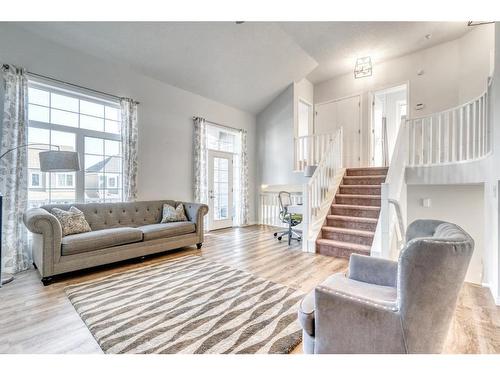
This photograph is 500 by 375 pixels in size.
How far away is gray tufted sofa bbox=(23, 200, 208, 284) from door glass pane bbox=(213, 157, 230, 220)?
1612mm

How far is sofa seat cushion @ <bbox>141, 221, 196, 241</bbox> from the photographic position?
3521mm

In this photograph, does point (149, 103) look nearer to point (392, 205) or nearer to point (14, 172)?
point (14, 172)

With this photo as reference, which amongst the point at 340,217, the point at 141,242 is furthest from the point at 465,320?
the point at 141,242

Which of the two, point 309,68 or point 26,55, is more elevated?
point 309,68

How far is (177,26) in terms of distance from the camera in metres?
3.73

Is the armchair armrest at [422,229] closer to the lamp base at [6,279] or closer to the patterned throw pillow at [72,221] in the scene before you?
the patterned throw pillow at [72,221]

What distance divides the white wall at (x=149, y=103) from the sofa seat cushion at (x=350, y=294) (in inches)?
151

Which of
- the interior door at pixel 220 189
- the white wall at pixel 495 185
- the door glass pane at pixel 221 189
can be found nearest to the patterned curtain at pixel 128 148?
the interior door at pixel 220 189

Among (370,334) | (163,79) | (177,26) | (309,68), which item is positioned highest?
(309,68)

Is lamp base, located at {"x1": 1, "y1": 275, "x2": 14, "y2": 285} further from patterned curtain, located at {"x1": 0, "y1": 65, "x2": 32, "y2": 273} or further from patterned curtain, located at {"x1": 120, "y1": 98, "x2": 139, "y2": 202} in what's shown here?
patterned curtain, located at {"x1": 120, "y1": 98, "x2": 139, "y2": 202}

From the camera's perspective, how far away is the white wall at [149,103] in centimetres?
326

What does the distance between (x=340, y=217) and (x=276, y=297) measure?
232 centimetres
